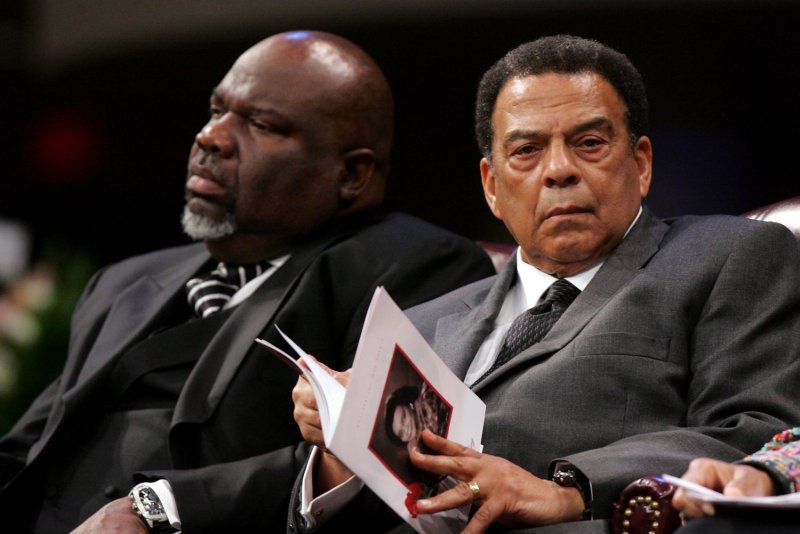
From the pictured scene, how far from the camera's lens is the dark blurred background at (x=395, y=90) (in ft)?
13.3

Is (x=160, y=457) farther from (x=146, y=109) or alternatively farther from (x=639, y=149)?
(x=146, y=109)

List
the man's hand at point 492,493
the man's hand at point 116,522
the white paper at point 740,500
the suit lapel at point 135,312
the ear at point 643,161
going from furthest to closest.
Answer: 1. the suit lapel at point 135,312
2. the ear at point 643,161
3. the man's hand at point 116,522
4. the man's hand at point 492,493
5. the white paper at point 740,500

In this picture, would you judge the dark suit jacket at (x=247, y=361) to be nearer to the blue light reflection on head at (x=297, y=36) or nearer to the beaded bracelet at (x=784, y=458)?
the blue light reflection on head at (x=297, y=36)

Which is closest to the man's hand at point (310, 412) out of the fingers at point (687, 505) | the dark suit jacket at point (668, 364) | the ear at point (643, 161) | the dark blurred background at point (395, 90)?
the dark suit jacket at point (668, 364)

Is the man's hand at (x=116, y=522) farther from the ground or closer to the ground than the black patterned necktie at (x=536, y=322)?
closer to the ground

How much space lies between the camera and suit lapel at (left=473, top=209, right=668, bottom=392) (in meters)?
2.07

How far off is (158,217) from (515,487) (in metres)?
3.68

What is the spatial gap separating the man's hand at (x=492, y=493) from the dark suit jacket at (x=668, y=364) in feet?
0.29

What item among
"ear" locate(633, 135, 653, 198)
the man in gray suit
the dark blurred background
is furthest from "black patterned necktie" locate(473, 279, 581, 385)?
the dark blurred background

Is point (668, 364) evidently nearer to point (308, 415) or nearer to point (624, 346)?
point (624, 346)

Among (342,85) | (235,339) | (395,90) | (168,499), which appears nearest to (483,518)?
(168,499)

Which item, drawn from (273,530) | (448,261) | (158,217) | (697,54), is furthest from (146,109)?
(273,530)

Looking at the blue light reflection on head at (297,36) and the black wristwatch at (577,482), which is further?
the blue light reflection on head at (297,36)

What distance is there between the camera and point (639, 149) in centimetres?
233
